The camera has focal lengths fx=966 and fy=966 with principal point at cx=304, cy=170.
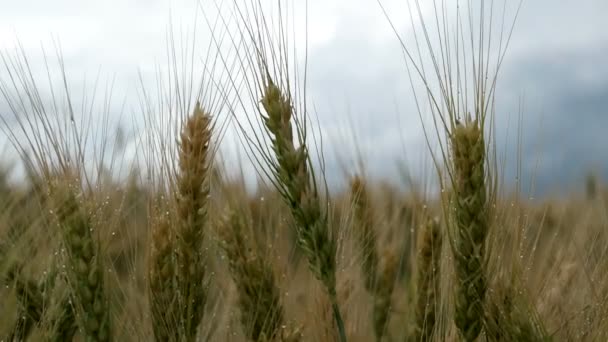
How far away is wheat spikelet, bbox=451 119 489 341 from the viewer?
8.30 feet

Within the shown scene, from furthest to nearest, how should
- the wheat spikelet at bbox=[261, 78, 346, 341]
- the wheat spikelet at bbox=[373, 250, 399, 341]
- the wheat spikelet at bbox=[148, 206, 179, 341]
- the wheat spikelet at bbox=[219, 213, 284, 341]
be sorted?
the wheat spikelet at bbox=[373, 250, 399, 341], the wheat spikelet at bbox=[219, 213, 284, 341], the wheat spikelet at bbox=[148, 206, 179, 341], the wheat spikelet at bbox=[261, 78, 346, 341]

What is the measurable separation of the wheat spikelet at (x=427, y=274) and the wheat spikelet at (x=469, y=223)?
57cm

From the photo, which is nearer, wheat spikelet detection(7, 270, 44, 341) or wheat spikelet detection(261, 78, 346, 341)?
wheat spikelet detection(261, 78, 346, 341)

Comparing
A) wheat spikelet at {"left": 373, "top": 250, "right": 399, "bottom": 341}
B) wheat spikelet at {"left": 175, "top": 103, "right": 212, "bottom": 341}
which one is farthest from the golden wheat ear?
wheat spikelet at {"left": 175, "top": 103, "right": 212, "bottom": 341}

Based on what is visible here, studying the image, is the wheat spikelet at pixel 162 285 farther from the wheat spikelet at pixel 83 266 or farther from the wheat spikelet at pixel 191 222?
the wheat spikelet at pixel 83 266

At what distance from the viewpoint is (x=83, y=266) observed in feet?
8.49

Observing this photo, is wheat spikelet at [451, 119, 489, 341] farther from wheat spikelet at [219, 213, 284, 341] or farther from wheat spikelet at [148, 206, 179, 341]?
wheat spikelet at [148, 206, 179, 341]

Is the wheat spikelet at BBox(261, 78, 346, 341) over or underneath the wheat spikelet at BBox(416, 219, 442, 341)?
over

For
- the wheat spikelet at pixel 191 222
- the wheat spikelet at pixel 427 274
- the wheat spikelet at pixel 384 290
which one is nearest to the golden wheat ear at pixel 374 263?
the wheat spikelet at pixel 384 290

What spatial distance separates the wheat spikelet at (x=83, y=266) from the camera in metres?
2.56

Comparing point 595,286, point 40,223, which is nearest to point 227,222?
point 40,223

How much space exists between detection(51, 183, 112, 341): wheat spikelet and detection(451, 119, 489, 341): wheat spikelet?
95 cm

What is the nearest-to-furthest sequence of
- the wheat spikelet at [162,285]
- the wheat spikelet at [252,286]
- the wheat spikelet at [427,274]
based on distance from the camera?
the wheat spikelet at [162,285] → the wheat spikelet at [252,286] → the wheat spikelet at [427,274]

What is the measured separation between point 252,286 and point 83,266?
0.49 m
